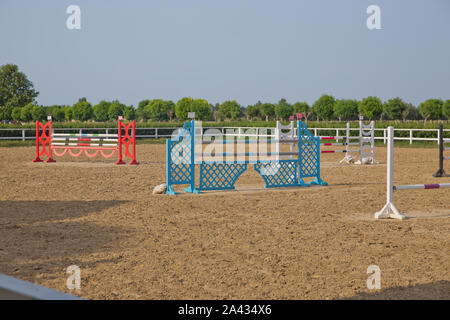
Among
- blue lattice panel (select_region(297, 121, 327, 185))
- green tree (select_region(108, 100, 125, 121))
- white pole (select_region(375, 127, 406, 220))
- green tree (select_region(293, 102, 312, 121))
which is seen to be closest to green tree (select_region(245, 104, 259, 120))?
green tree (select_region(293, 102, 312, 121))

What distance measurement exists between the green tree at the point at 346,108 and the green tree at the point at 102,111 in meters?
60.3

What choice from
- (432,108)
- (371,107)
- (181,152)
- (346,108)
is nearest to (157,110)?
(346,108)

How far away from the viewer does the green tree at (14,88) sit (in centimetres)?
8056

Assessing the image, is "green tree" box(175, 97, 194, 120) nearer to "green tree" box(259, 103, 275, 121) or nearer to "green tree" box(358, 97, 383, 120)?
"green tree" box(259, 103, 275, 121)

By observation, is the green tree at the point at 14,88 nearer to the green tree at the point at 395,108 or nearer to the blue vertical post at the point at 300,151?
the green tree at the point at 395,108

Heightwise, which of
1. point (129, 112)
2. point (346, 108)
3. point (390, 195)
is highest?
point (129, 112)

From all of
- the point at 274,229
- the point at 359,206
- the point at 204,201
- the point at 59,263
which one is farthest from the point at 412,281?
the point at 204,201

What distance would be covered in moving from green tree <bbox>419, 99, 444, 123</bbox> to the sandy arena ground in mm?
87440

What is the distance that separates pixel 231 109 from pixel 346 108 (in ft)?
111

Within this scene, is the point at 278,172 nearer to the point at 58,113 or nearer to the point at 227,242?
the point at 227,242

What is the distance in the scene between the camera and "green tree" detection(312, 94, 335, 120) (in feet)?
306

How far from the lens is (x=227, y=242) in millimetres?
6086

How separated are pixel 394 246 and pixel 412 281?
57.3 inches

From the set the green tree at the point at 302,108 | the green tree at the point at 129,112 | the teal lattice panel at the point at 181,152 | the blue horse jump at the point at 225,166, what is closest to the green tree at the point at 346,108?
the green tree at the point at 302,108
